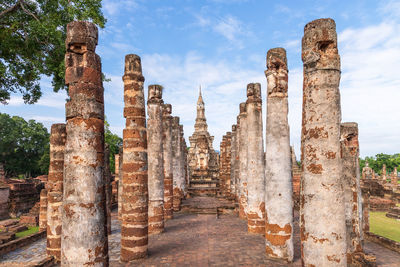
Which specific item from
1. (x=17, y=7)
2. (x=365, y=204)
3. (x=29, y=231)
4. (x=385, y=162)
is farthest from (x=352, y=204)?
(x=385, y=162)

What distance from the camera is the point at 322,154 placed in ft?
16.9

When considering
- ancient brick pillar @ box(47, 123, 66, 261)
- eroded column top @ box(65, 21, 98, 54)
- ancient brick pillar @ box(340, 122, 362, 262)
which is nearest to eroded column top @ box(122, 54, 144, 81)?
ancient brick pillar @ box(47, 123, 66, 261)

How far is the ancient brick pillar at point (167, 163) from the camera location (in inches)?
607

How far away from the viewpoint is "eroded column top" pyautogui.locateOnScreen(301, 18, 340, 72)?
209 inches

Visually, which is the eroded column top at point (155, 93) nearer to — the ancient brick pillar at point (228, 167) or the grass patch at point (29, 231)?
the grass patch at point (29, 231)

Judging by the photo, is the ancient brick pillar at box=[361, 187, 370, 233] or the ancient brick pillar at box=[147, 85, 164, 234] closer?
the ancient brick pillar at box=[361, 187, 370, 233]

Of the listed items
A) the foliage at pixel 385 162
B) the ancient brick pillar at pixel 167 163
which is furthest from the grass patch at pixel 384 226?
the foliage at pixel 385 162

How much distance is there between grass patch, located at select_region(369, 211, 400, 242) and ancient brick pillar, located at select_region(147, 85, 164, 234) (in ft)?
34.1

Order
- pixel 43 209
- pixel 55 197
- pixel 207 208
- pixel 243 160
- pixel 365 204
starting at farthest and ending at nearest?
pixel 207 208, pixel 243 160, pixel 43 209, pixel 365 204, pixel 55 197

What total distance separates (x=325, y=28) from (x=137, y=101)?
18.5 feet

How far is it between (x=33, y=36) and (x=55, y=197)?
10.2 m

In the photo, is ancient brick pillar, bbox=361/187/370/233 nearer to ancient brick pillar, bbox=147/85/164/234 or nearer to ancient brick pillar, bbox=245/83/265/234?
ancient brick pillar, bbox=245/83/265/234

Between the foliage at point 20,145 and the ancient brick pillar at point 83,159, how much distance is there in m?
39.6

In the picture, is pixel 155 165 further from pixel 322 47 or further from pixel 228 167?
pixel 228 167
